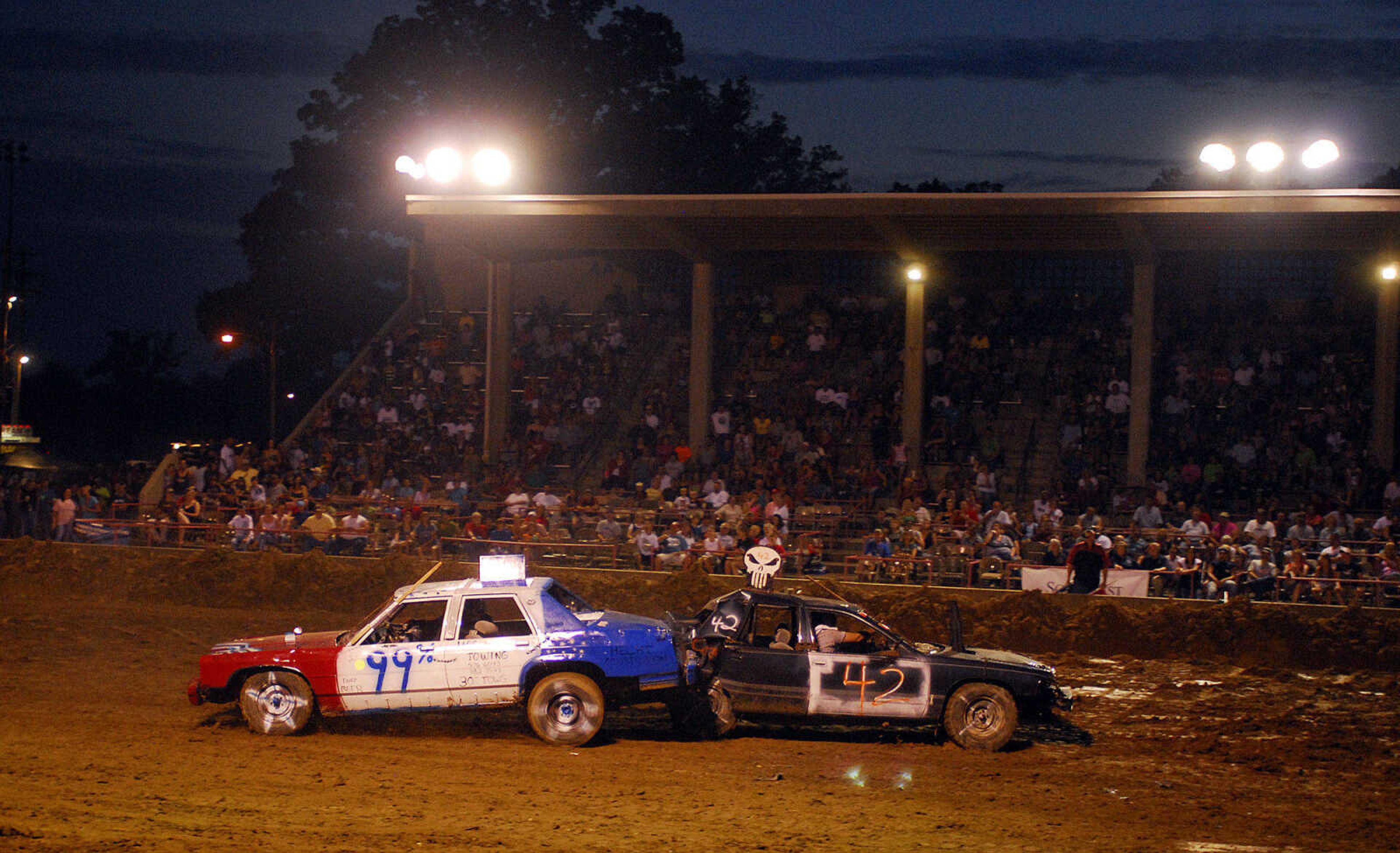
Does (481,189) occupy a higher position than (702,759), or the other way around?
(481,189)

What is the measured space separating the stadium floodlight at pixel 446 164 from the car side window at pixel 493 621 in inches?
460

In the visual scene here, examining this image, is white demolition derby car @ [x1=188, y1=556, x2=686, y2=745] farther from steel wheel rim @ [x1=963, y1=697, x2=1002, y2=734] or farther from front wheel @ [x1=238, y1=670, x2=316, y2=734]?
steel wheel rim @ [x1=963, y1=697, x2=1002, y2=734]

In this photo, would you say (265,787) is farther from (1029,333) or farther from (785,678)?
(1029,333)

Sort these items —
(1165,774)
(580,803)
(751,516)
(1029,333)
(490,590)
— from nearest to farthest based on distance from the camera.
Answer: (580,803)
(1165,774)
(490,590)
(751,516)
(1029,333)

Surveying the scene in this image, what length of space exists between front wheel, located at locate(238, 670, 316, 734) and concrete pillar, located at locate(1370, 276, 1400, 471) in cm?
1901

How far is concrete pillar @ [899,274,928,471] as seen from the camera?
1000 inches

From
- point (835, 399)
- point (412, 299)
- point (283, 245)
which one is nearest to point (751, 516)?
Answer: point (835, 399)

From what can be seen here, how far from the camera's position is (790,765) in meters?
10.9

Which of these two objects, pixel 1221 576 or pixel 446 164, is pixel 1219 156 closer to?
pixel 1221 576

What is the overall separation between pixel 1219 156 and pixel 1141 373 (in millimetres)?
7360

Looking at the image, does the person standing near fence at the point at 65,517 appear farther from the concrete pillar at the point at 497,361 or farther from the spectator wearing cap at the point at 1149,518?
the spectator wearing cap at the point at 1149,518

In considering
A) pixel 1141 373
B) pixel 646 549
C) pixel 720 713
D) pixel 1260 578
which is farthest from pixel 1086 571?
pixel 1141 373

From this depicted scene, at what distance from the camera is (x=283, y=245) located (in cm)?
4738

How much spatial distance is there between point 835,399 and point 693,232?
433 centimetres
